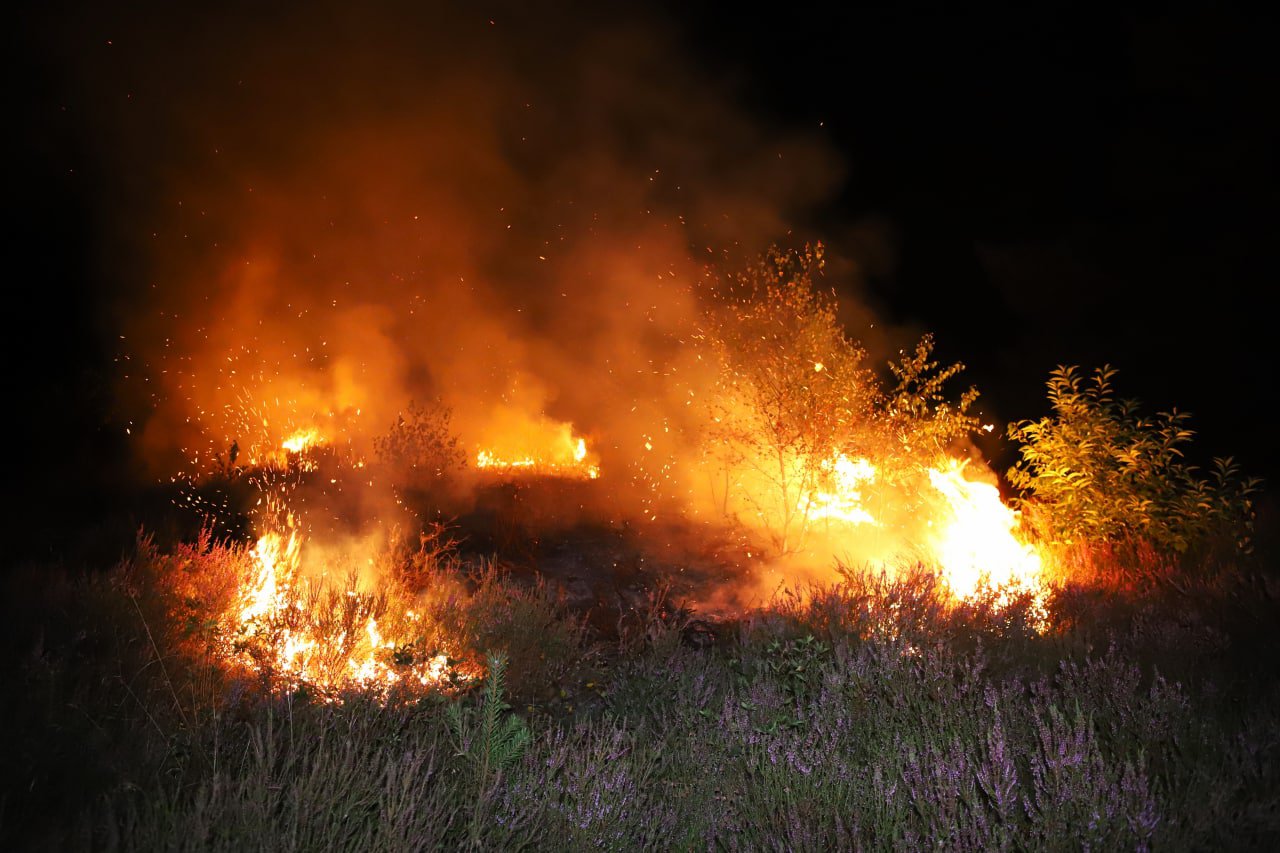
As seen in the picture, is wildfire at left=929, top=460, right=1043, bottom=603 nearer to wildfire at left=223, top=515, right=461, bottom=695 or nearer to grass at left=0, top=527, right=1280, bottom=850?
grass at left=0, top=527, right=1280, bottom=850

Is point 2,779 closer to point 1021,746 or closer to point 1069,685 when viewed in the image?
point 1021,746

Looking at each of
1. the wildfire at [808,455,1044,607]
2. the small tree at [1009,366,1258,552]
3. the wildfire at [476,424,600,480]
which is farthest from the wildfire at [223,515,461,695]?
the wildfire at [476,424,600,480]

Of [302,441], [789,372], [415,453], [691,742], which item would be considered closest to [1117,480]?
[789,372]

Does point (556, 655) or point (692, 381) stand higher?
point (692, 381)

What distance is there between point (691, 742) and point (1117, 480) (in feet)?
21.7

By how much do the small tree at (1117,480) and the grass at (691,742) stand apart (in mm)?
3044

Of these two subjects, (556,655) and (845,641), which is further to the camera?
(556,655)

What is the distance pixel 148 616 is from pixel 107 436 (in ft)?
28.3

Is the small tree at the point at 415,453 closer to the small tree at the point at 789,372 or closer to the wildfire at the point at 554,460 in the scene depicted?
the wildfire at the point at 554,460

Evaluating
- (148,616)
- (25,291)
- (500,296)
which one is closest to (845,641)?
(148,616)

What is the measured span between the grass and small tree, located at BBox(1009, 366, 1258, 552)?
3044 mm

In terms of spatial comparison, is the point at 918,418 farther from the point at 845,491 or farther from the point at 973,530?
the point at 973,530

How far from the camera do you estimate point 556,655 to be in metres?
5.32

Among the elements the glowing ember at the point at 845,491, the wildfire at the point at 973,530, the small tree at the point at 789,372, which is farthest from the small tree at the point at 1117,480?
the small tree at the point at 789,372
